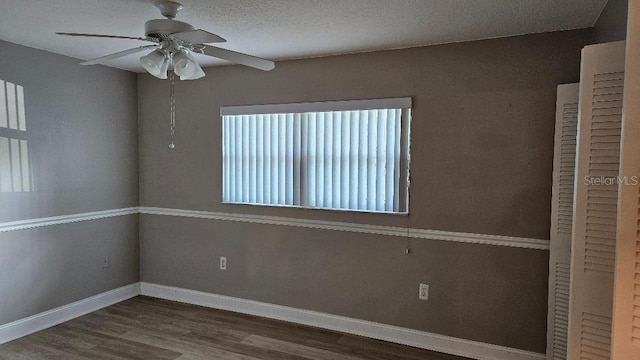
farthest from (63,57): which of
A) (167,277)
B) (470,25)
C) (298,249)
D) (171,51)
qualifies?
(470,25)

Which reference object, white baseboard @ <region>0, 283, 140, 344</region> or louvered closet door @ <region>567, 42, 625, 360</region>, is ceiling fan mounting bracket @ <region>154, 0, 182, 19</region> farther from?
white baseboard @ <region>0, 283, 140, 344</region>

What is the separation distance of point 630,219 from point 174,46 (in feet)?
6.86

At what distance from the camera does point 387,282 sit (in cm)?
334

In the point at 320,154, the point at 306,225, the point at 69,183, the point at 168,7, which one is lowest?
the point at 306,225

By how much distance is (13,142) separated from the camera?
10.6 ft

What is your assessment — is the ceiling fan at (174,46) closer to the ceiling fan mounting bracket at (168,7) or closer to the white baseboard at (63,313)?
the ceiling fan mounting bracket at (168,7)

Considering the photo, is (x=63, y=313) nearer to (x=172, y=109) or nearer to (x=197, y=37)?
(x=172, y=109)

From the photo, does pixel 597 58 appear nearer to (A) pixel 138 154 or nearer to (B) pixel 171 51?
(B) pixel 171 51

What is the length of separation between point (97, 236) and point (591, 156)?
13.2 ft

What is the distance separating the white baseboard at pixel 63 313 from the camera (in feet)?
10.7

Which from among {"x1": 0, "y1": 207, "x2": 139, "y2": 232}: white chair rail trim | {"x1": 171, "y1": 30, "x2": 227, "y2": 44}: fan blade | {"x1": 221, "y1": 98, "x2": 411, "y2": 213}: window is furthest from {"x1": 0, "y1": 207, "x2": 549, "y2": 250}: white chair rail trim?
{"x1": 171, "y1": 30, "x2": 227, "y2": 44}: fan blade

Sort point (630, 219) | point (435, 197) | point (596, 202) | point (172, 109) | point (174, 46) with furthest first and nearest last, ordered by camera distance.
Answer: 1. point (172, 109)
2. point (435, 197)
3. point (174, 46)
4. point (596, 202)
5. point (630, 219)

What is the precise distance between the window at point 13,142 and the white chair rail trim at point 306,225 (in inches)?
13.0

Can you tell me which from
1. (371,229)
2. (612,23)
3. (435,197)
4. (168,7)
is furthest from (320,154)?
(612,23)
